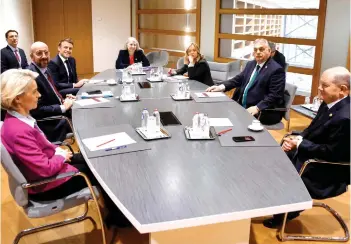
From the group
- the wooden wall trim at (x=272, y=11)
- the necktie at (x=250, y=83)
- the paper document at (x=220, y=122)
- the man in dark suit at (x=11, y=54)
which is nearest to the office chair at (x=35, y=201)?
the paper document at (x=220, y=122)

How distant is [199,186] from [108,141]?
0.79m

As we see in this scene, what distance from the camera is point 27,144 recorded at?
198 centimetres

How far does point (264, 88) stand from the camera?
3828mm

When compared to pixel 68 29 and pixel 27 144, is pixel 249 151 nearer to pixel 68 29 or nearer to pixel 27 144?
pixel 27 144

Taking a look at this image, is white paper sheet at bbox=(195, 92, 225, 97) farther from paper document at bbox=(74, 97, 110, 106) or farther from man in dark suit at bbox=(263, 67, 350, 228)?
man in dark suit at bbox=(263, 67, 350, 228)

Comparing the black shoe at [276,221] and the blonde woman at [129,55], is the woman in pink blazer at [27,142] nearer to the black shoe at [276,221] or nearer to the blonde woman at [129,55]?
the black shoe at [276,221]

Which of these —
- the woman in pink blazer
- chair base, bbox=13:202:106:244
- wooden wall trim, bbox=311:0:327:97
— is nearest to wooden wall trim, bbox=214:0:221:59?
wooden wall trim, bbox=311:0:327:97

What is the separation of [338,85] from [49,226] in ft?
7.31

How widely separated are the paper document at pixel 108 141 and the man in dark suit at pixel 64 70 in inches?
90.8

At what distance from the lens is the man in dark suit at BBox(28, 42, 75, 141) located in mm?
3357

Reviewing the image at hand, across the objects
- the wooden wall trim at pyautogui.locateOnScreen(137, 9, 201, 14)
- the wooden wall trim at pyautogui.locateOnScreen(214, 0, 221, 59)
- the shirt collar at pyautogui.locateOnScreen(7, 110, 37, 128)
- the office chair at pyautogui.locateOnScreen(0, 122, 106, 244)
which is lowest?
the office chair at pyautogui.locateOnScreen(0, 122, 106, 244)

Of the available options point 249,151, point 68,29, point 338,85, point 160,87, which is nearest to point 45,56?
point 160,87

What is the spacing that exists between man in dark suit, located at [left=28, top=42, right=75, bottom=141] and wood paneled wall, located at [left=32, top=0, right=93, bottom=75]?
6.24 metres

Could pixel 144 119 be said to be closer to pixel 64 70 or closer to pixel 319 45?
pixel 64 70
